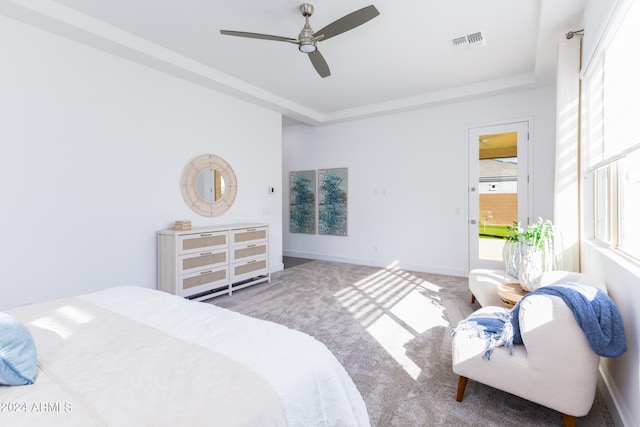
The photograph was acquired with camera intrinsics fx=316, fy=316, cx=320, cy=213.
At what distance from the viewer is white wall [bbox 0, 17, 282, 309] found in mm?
2750

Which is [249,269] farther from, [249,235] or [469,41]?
[469,41]

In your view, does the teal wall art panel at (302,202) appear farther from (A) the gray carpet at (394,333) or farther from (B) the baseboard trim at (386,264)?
(A) the gray carpet at (394,333)

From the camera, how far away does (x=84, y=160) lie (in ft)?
10.4

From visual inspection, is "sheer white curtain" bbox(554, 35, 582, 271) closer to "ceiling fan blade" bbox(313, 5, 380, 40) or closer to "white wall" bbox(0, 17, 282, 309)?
"ceiling fan blade" bbox(313, 5, 380, 40)

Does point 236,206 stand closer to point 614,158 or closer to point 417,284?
point 417,284

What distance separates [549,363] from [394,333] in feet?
4.65

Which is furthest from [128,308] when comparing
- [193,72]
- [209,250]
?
[193,72]

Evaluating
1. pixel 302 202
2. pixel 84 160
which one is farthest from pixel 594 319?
pixel 302 202

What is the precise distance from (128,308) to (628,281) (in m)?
2.59

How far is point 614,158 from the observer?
1.84m

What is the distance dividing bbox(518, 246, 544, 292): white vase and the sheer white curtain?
371mm

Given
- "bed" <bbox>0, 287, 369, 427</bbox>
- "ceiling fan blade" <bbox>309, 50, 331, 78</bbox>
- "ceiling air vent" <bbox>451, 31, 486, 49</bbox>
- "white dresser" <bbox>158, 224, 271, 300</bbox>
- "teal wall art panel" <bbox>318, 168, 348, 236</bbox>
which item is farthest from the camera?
A: "teal wall art panel" <bbox>318, 168, 348, 236</bbox>

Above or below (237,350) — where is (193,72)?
above

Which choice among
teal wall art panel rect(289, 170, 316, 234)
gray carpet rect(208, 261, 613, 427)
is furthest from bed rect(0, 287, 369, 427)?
teal wall art panel rect(289, 170, 316, 234)
